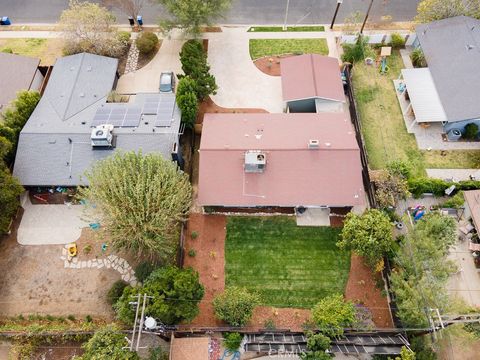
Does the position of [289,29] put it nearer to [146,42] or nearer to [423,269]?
[146,42]

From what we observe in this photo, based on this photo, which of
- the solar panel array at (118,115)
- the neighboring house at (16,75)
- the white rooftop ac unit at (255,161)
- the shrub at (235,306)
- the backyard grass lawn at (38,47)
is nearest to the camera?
the shrub at (235,306)

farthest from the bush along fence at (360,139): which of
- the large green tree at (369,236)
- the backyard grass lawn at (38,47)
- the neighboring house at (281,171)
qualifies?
the backyard grass lawn at (38,47)

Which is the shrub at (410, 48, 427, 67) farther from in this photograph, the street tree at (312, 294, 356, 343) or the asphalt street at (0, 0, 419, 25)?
the street tree at (312, 294, 356, 343)

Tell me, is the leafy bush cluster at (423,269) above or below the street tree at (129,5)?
below

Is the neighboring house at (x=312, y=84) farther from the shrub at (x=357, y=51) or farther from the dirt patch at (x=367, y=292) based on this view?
the dirt patch at (x=367, y=292)

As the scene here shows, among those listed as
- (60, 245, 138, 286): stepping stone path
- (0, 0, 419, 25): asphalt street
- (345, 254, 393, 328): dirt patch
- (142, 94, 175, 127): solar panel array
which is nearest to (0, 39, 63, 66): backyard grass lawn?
(0, 0, 419, 25): asphalt street

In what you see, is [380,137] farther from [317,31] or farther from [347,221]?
[317,31]
